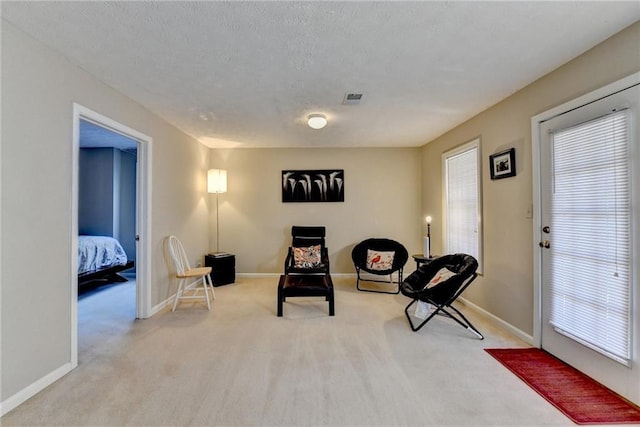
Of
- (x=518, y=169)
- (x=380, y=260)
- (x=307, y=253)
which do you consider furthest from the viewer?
(x=380, y=260)

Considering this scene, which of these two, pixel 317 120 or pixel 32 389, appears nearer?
pixel 32 389

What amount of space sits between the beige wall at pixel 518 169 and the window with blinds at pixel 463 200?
0.15m

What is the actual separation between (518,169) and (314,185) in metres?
3.20

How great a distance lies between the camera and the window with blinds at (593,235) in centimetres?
184

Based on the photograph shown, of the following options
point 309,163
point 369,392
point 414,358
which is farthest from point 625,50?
point 309,163

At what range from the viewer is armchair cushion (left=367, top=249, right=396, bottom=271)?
448 cm

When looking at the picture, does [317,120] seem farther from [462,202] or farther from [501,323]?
[501,323]

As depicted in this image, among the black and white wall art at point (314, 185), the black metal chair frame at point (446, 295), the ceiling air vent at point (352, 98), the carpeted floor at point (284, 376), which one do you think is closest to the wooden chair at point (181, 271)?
the carpeted floor at point (284, 376)

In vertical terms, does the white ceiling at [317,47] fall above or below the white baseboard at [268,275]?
above

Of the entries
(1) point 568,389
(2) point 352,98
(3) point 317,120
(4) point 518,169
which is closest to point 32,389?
(3) point 317,120

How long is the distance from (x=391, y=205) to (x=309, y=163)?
172 cm

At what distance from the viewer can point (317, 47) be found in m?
1.98

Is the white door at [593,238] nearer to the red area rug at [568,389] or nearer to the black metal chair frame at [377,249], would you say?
the red area rug at [568,389]

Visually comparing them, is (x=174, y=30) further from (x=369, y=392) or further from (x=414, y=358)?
(x=414, y=358)
